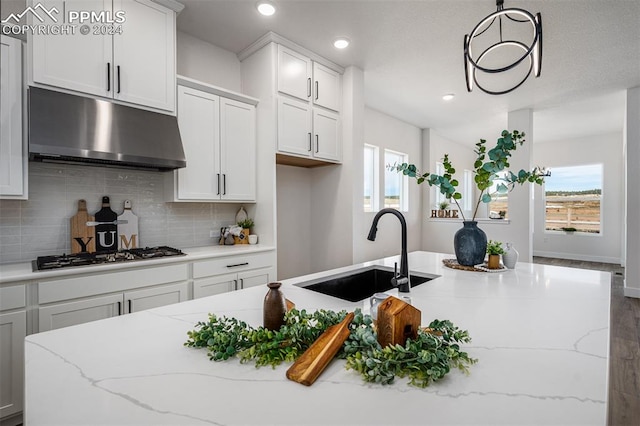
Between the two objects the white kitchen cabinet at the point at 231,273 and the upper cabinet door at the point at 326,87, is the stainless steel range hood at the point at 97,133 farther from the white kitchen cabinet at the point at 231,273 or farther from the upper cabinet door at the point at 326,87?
the upper cabinet door at the point at 326,87

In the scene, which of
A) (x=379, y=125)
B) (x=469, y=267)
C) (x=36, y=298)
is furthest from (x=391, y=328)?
(x=379, y=125)

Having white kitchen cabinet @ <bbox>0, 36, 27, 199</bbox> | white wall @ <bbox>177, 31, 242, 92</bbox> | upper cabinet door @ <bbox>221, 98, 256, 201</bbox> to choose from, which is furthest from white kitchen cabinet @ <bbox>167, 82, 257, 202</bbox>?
white kitchen cabinet @ <bbox>0, 36, 27, 199</bbox>

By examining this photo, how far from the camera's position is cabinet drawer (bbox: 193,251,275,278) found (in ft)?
7.64

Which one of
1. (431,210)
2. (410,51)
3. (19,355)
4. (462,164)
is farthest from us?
(462,164)

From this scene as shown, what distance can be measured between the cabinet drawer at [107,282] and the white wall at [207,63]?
70.9 inches

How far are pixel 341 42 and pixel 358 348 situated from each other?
2.90 meters

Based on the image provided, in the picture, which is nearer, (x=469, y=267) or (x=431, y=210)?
(x=469, y=267)

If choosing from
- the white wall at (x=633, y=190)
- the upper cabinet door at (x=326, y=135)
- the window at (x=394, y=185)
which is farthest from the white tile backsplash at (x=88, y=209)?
the white wall at (x=633, y=190)

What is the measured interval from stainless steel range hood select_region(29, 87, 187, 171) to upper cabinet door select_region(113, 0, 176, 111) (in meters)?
0.13

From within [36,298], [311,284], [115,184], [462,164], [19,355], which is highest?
[462,164]

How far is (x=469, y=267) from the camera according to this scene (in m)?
1.84

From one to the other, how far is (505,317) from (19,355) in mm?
2256

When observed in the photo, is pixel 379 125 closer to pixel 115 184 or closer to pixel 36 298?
pixel 115 184

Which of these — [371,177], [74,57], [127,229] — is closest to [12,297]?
[127,229]
